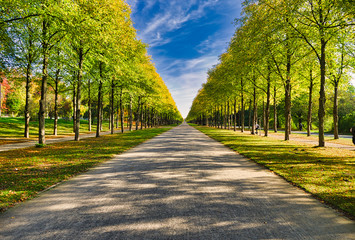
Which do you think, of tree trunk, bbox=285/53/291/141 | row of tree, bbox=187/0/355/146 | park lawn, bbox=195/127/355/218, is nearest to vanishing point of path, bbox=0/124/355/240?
park lawn, bbox=195/127/355/218

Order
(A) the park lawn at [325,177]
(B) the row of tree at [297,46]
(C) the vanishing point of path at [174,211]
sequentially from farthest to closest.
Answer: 1. (B) the row of tree at [297,46]
2. (A) the park lawn at [325,177]
3. (C) the vanishing point of path at [174,211]

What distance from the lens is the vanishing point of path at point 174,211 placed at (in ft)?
9.70

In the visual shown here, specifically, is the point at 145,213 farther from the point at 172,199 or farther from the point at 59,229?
the point at 59,229

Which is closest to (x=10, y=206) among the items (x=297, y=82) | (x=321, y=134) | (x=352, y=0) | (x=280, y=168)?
(x=280, y=168)

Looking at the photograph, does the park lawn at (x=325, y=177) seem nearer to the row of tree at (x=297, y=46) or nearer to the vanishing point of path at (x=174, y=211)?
the vanishing point of path at (x=174, y=211)

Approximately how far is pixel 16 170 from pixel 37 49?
8.76 meters

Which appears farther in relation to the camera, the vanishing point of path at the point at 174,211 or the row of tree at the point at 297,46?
the row of tree at the point at 297,46

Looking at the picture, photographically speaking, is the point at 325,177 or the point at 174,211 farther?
the point at 325,177

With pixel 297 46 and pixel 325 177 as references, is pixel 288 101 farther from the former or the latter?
pixel 325 177

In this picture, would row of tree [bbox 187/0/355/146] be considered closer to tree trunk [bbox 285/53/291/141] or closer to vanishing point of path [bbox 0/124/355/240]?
tree trunk [bbox 285/53/291/141]

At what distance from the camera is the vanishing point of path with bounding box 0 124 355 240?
2955 millimetres

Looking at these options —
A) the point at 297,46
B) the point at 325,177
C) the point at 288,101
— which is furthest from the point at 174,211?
the point at 288,101

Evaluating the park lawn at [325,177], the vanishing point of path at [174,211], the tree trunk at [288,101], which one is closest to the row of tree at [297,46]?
the tree trunk at [288,101]

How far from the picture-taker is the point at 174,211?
3.63 metres
